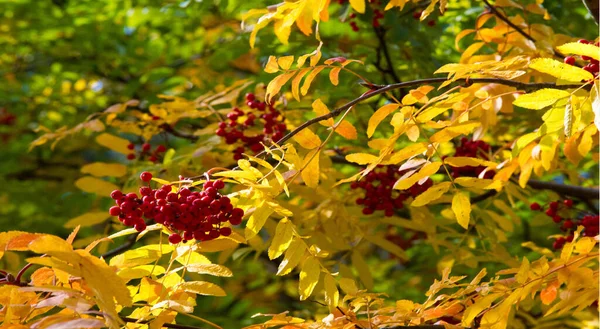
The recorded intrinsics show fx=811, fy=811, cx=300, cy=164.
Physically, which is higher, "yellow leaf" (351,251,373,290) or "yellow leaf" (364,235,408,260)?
"yellow leaf" (364,235,408,260)

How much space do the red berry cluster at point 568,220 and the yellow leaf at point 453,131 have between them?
0.75 metres

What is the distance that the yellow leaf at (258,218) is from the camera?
4.91ft

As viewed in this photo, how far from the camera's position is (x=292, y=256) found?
1.53 metres

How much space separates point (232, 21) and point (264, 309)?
1.55m

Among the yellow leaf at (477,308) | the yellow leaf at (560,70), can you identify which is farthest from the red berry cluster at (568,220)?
the yellow leaf at (560,70)

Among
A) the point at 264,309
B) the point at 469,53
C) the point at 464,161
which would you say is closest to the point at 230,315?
the point at 264,309

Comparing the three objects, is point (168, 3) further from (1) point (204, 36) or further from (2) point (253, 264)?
(2) point (253, 264)

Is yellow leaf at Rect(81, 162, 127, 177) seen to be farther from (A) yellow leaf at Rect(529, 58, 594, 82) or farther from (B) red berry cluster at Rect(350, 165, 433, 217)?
(A) yellow leaf at Rect(529, 58, 594, 82)

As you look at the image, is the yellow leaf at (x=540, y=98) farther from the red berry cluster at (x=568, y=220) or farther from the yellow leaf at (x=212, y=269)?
the red berry cluster at (x=568, y=220)

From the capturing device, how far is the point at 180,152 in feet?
8.39

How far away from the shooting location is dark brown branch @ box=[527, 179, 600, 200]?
233 centimetres

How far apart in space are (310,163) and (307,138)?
6cm

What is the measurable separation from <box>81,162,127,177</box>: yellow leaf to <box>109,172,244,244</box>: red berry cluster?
38.4 inches

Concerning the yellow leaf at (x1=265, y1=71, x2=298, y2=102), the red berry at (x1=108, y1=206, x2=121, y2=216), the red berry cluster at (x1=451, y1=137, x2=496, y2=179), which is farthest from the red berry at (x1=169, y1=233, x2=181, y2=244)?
the red berry cluster at (x1=451, y1=137, x2=496, y2=179)
